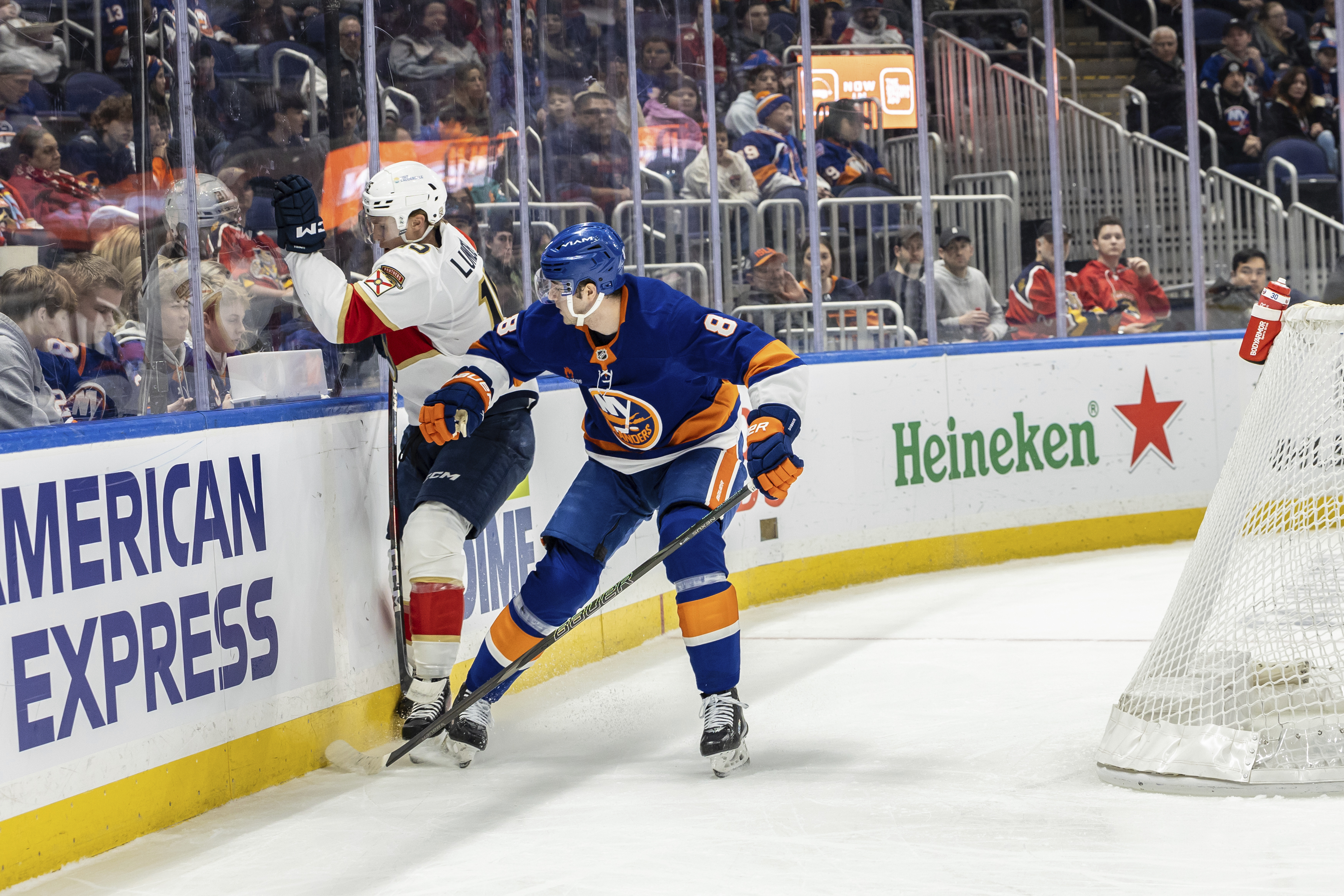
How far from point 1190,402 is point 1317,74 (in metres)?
2.51

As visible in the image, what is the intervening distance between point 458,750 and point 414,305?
104 cm

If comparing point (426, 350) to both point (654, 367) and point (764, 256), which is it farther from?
point (764, 256)

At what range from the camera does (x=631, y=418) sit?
348cm

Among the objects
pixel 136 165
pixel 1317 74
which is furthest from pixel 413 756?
pixel 1317 74

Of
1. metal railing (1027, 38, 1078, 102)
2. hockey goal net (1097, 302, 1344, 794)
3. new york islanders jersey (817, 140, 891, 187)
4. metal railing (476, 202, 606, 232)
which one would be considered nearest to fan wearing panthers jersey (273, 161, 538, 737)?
metal railing (476, 202, 606, 232)

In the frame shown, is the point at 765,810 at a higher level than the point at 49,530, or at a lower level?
lower

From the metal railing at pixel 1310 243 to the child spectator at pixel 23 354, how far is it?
644 centimetres

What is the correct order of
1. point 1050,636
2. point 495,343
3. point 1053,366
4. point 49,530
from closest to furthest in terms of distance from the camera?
point 49,530
point 495,343
point 1050,636
point 1053,366

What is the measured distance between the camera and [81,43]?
3.55 metres

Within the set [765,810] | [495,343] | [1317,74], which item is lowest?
[765,810]

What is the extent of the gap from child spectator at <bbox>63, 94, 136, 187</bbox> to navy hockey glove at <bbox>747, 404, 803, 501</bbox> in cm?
156

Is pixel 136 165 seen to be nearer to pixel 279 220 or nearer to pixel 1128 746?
pixel 279 220

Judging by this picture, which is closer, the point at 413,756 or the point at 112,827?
the point at 112,827

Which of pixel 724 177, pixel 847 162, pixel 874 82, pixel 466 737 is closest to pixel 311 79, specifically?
pixel 466 737
